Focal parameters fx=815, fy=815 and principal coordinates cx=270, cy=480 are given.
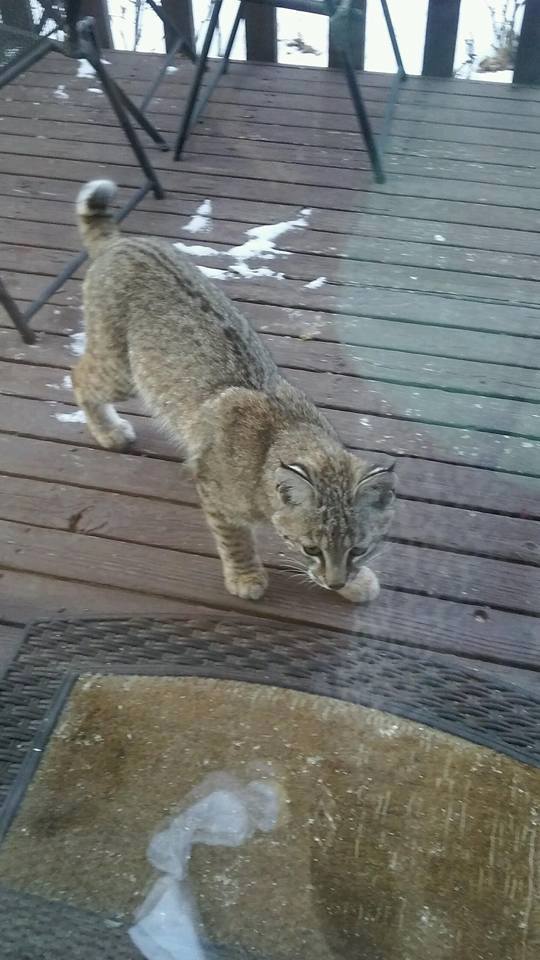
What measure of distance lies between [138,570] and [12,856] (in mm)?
829

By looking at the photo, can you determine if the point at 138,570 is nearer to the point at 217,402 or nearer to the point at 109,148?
the point at 217,402

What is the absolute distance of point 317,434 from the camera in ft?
6.97

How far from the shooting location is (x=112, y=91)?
340 cm

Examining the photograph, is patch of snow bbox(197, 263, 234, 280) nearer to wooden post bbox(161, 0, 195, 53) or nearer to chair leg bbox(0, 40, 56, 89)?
chair leg bbox(0, 40, 56, 89)

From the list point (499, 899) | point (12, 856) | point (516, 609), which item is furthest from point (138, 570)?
point (499, 899)

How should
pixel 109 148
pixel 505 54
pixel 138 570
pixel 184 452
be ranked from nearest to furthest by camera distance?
pixel 138 570 < pixel 184 452 < pixel 109 148 < pixel 505 54

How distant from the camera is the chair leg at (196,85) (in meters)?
3.88

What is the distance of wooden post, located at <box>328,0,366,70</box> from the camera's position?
4.50 meters

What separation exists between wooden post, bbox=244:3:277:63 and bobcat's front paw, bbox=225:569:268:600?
12.1ft

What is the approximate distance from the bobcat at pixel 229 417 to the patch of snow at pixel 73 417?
232 mm

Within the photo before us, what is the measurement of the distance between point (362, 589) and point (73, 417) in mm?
1200

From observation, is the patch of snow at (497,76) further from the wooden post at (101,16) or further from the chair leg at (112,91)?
the wooden post at (101,16)

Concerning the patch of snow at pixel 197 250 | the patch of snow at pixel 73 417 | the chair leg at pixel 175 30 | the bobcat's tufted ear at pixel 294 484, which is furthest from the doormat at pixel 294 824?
the chair leg at pixel 175 30

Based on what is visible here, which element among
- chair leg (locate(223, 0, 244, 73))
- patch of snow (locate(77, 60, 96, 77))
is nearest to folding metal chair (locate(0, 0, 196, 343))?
chair leg (locate(223, 0, 244, 73))
